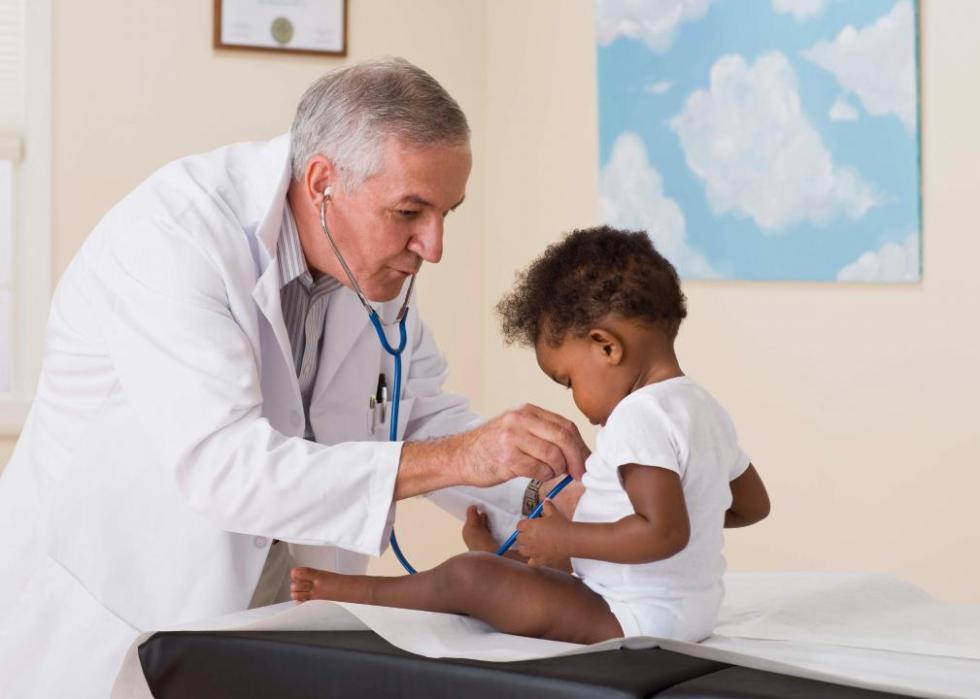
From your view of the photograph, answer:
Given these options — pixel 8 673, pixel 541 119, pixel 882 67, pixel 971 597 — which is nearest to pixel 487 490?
pixel 8 673

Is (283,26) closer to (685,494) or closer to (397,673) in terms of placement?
(685,494)

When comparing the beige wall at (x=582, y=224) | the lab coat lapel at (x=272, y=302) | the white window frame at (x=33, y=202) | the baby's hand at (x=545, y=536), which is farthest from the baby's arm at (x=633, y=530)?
the white window frame at (x=33, y=202)

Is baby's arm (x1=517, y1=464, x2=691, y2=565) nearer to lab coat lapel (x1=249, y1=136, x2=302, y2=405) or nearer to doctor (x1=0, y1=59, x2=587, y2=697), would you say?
doctor (x1=0, y1=59, x2=587, y2=697)

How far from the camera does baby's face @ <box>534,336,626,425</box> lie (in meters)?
1.49

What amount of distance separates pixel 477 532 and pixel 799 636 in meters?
0.55

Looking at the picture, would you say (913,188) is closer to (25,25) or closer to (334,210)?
(334,210)

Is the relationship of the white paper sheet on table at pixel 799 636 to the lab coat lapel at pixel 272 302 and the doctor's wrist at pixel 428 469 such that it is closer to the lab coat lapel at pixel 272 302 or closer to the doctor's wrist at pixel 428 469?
the doctor's wrist at pixel 428 469

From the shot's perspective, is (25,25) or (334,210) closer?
(334,210)

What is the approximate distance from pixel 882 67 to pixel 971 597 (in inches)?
44.7

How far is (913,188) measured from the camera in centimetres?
259

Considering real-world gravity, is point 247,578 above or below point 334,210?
below

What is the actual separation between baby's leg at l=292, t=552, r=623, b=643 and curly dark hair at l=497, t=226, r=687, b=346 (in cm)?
31

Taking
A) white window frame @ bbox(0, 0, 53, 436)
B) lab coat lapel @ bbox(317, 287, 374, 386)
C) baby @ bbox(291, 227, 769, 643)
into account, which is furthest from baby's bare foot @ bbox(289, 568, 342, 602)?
white window frame @ bbox(0, 0, 53, 436)

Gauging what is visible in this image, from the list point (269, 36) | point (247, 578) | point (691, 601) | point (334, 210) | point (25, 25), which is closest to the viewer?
point (691, 601)
